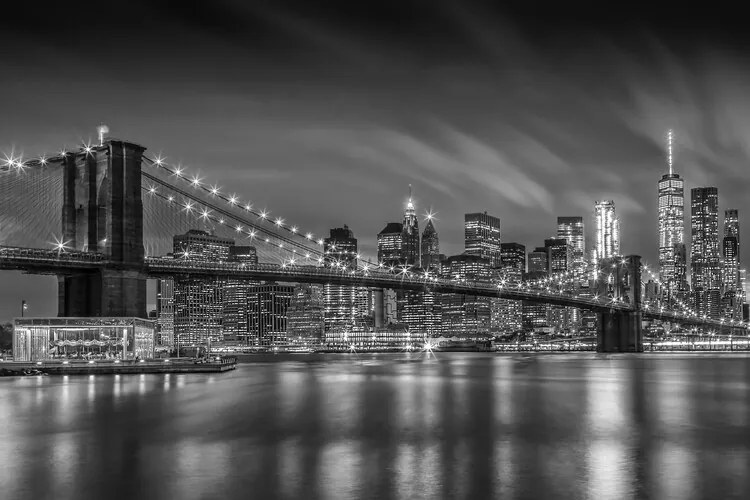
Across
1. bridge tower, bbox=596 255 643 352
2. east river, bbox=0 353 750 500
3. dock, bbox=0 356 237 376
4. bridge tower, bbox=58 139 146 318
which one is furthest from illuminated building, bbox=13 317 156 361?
bridge tower, bbox=596 255 643 352

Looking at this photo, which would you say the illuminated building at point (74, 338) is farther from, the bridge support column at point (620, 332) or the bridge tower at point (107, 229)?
the bridge support column at point (620, 332)

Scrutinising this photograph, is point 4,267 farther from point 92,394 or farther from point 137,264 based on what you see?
point 92,394

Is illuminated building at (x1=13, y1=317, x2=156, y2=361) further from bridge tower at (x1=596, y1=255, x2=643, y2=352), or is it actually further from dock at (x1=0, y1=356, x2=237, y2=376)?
bridge tower at (x1=596, y1=255, x2=643, y2=352)

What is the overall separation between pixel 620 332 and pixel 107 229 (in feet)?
233

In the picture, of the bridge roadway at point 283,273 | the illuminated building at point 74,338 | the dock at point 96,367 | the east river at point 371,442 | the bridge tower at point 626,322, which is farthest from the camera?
the bridge tower at point 626,322

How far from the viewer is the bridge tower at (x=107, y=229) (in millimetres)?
55938

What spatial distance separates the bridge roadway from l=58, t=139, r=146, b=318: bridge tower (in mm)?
1140

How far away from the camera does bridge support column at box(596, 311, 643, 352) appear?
107 meters

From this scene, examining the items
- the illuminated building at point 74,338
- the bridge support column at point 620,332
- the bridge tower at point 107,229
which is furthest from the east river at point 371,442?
the bridge support column at point 620,332

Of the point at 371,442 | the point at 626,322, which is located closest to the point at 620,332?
the point at 626,322

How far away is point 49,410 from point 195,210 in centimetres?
4560

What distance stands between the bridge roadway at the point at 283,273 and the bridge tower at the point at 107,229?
1140mm

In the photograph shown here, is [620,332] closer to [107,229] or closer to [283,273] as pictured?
[283,273]

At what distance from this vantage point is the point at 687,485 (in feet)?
53.7
